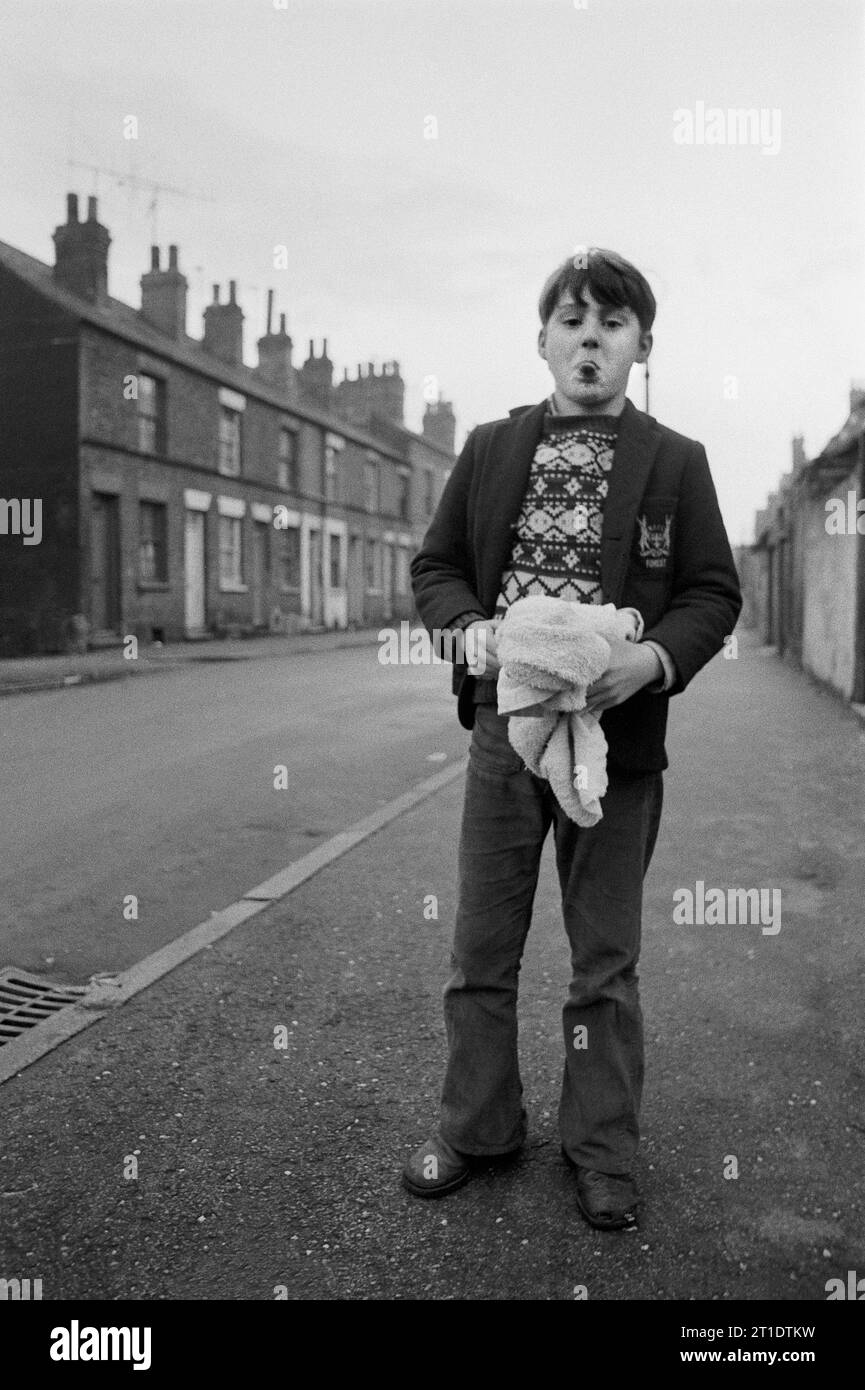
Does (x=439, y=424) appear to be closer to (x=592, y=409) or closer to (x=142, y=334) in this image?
(x=142, y=334)

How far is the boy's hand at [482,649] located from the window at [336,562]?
36863 mm

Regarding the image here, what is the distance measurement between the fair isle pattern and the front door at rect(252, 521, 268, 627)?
29804 mm

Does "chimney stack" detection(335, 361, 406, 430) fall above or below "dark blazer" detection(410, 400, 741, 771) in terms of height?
above

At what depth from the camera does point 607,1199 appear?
8.38 feet

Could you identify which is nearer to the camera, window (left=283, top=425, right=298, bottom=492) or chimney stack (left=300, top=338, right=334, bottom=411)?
window (left=283, top=425, right=298, bottom=492)

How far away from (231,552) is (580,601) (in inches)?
1158

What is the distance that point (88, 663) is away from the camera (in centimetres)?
2028

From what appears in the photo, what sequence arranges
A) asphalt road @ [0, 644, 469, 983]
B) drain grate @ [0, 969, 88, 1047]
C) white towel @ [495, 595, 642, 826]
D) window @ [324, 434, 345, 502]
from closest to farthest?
white towel @ [495, 595, 642, 826], drain grate @ [0, 969, 88, 1047], asphalt road @ [0, 644, 469, 983], window @ [324, 434, 345, 502]

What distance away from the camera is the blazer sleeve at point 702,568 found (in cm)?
255

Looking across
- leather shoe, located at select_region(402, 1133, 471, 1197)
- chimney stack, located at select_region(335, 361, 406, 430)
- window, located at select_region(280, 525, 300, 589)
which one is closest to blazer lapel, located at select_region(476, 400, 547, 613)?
leather shoe, located at select_region(402, 1133, 471, 1197)

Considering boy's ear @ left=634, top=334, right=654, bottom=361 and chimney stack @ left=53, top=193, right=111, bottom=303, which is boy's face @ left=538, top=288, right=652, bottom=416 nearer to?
boy's ear @ left=634, top=334, right=654, bottom=361

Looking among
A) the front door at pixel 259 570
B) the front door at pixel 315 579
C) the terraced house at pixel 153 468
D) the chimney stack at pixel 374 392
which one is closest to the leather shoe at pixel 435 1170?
the terraced house at pixel 153 468

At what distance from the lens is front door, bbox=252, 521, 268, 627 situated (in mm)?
32156

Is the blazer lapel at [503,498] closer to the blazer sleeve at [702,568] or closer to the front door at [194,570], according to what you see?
the blazer sleeve at [702,568]
